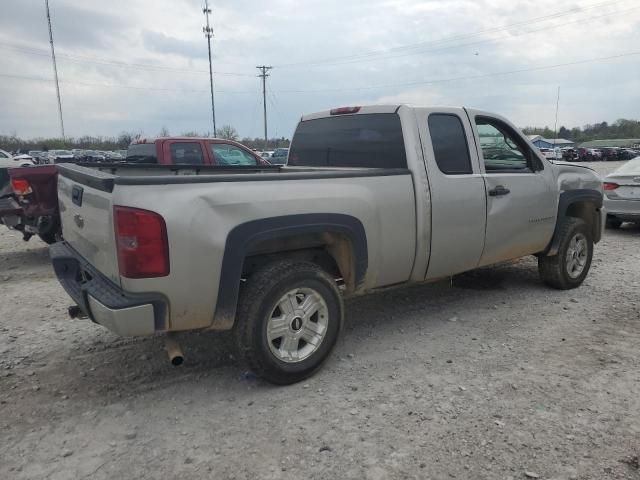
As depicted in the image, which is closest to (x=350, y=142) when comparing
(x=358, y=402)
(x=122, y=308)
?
(x=358, y=402)

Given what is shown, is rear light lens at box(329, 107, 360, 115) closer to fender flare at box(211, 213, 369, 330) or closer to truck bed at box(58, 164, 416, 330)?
truck bed at box(58, 164, 416, 330)

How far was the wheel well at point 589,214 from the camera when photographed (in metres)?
5.88

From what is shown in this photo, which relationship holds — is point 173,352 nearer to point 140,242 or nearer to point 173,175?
Answer: point 140,242

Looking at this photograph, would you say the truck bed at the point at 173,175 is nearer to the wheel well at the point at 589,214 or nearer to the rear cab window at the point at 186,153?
the wheel well at the point at 589,214

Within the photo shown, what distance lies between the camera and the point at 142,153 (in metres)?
9.51

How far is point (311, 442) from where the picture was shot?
2.88 m

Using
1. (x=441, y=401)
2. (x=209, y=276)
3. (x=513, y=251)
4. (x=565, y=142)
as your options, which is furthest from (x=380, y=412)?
(x=565, y=142)

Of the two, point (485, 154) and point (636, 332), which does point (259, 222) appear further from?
point (636, 332)

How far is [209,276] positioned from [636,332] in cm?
378

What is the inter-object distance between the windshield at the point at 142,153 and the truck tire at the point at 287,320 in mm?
6458

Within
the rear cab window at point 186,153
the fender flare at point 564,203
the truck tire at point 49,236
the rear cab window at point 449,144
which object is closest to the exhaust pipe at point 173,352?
the rear cab window at point 449,144

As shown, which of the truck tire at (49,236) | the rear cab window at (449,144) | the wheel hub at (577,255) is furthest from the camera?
the truck tire at (49,236)

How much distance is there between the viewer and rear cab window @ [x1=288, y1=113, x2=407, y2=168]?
13.9 feet

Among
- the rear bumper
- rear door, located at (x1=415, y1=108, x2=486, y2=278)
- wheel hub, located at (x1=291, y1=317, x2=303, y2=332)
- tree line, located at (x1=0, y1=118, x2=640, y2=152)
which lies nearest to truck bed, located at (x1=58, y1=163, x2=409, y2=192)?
rear door, located at (x1=415, y1=108, x2=486, y2=278)
